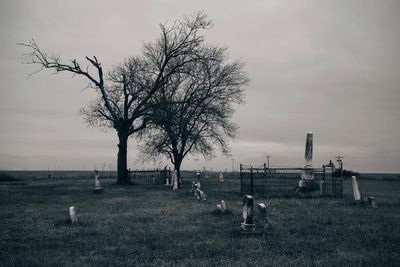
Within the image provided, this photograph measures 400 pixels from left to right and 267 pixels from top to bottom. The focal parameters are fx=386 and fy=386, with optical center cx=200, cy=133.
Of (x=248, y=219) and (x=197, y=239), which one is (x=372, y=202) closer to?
(x=248, y=219)

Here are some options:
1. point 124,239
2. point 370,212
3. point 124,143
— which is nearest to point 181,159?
point 124,143

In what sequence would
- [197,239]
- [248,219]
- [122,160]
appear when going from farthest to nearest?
[122,160] < [248,219] < [197,239]

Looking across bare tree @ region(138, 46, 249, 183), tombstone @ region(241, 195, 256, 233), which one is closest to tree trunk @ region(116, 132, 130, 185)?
bare tree @ region(138, 46, 249, 183)

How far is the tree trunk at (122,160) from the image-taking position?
33.0 meters

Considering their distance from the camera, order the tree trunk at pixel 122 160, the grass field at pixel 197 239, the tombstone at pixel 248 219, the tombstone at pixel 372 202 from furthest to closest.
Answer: the tree trunk at pixel 122 160 < the tombstone at pixel 372 202 < the tombstone at pixel 248 219 < the grass field at pixel 197 239

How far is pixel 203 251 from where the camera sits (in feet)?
24.9

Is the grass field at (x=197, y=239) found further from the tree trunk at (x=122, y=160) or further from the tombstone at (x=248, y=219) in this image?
the tree trunk at (x=122, y=160)

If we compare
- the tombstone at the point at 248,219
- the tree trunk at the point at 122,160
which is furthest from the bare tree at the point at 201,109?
the tombstone at the point at 248,219

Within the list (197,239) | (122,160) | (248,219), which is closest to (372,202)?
(248,219)

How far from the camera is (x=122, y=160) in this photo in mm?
33500

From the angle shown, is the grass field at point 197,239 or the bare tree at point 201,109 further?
the bare tree at point 201,109

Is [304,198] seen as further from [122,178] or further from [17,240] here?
[122,178]

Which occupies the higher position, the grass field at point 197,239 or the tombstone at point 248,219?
the tombstone at point 248,219

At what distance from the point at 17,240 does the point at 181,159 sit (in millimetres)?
30079
